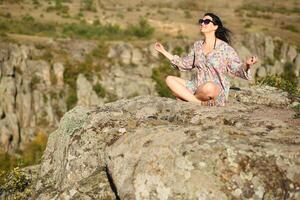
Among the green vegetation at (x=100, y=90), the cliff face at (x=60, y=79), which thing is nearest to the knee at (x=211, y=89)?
the cliff face at (x=60, y=79)

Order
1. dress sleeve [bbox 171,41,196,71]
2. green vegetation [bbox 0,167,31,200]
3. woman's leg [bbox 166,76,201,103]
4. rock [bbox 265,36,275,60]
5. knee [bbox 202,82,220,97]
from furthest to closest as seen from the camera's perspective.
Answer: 1. rock [bbox 265,36,275,60]
2. green vegetation [bbox 0,167,31,200]
3. dress sleeve [bbox 171,41,196,71]
4. woman's leg [bbox 166,76,201,103]
5. knee [bbox 202,82,220,97]

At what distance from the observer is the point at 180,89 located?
42.3 feet

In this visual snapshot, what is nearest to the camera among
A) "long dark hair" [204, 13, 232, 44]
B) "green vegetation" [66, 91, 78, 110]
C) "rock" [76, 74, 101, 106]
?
"long dark hair" [204, 13, 232, 44]

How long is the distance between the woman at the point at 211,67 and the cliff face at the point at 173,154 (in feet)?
1.34

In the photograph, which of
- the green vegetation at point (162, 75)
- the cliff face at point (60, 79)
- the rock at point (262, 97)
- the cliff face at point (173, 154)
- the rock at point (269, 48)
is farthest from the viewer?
the rock at point (269, 48)

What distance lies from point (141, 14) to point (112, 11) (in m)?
6.44

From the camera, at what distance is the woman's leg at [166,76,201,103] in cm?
1267

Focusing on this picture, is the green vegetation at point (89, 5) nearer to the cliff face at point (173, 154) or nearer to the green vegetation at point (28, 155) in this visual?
the green vegetation at point (28, 155)

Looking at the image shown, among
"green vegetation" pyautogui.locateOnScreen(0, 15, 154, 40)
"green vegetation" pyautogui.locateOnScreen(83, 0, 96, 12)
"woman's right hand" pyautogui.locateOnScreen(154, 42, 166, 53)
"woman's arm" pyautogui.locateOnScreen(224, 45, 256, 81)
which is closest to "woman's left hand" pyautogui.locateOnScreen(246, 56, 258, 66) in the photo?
"woman's arm" pyautogui.locateOnScreen(224, 45, 256, 81)

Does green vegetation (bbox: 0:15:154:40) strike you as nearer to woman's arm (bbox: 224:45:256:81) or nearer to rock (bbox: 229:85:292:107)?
rock (bbox: 229:85:292:107)

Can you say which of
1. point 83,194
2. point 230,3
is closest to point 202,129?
point 83,194

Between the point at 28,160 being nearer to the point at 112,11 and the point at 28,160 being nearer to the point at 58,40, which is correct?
the point at 58,40

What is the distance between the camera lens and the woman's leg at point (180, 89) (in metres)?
12.7

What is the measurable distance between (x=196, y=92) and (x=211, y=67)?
2.26 ft
